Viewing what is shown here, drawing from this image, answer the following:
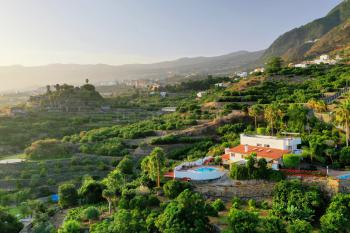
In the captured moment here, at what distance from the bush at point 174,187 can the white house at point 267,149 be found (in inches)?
218

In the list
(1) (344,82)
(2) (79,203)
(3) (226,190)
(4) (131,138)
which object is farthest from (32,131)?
(1) (344,82)

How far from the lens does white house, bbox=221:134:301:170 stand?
98.8 feet

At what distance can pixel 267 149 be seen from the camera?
31953 millimetres

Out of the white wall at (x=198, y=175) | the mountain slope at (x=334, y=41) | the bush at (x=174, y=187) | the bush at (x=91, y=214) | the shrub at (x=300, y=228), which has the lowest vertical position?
the bush at (x=91, y=214)

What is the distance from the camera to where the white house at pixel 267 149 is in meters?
30.1

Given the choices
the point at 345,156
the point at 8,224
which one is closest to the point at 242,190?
the point at 345,156

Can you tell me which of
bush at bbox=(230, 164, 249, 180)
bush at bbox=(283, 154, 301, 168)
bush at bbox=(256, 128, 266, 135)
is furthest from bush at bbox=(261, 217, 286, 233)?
bush at bbox=(256, 128, 266, 135)

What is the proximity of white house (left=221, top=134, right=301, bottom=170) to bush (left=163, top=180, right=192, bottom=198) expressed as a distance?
5.53 m

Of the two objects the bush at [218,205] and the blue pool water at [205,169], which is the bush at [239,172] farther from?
the bush at [218,205]

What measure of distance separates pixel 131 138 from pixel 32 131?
773 inches

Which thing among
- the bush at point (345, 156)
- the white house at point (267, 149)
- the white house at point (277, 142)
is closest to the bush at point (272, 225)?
the white house at point (267, 149)

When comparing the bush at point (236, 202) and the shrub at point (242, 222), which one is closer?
the shrub at point (242, 222)

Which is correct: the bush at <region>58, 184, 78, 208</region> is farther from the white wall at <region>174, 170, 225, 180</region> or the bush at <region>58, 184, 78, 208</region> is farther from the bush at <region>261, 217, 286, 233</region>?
the bush at <region>261, 217, 286, 233</region>

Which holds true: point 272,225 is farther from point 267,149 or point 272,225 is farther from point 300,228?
point 267,149
